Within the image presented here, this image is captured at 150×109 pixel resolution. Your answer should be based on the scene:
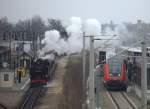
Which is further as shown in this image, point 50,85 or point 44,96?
point 50,85

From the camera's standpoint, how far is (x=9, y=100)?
24.0 meters

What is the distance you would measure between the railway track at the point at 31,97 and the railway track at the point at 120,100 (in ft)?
14.8

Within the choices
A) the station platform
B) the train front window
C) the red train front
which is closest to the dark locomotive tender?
the station platform

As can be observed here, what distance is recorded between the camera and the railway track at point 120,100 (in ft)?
73.1

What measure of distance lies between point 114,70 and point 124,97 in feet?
10.3

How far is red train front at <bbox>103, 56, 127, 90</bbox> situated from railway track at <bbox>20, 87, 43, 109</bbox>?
4638 millimetres

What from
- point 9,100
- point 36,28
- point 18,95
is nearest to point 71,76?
point 18,95

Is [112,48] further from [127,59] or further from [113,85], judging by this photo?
[113,85]

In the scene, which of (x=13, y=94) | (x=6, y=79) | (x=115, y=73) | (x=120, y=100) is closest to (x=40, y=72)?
(x=6, y=79)

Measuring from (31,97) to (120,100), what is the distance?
5.32 metres

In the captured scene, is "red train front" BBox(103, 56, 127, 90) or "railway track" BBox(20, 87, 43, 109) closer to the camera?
"railway track" BBox(20, 87, 43, 109)

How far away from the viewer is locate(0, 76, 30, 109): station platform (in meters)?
22.5

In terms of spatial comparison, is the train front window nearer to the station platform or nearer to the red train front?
the red train front

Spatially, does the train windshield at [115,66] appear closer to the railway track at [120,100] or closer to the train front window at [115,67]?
the train front window at [115,67]
